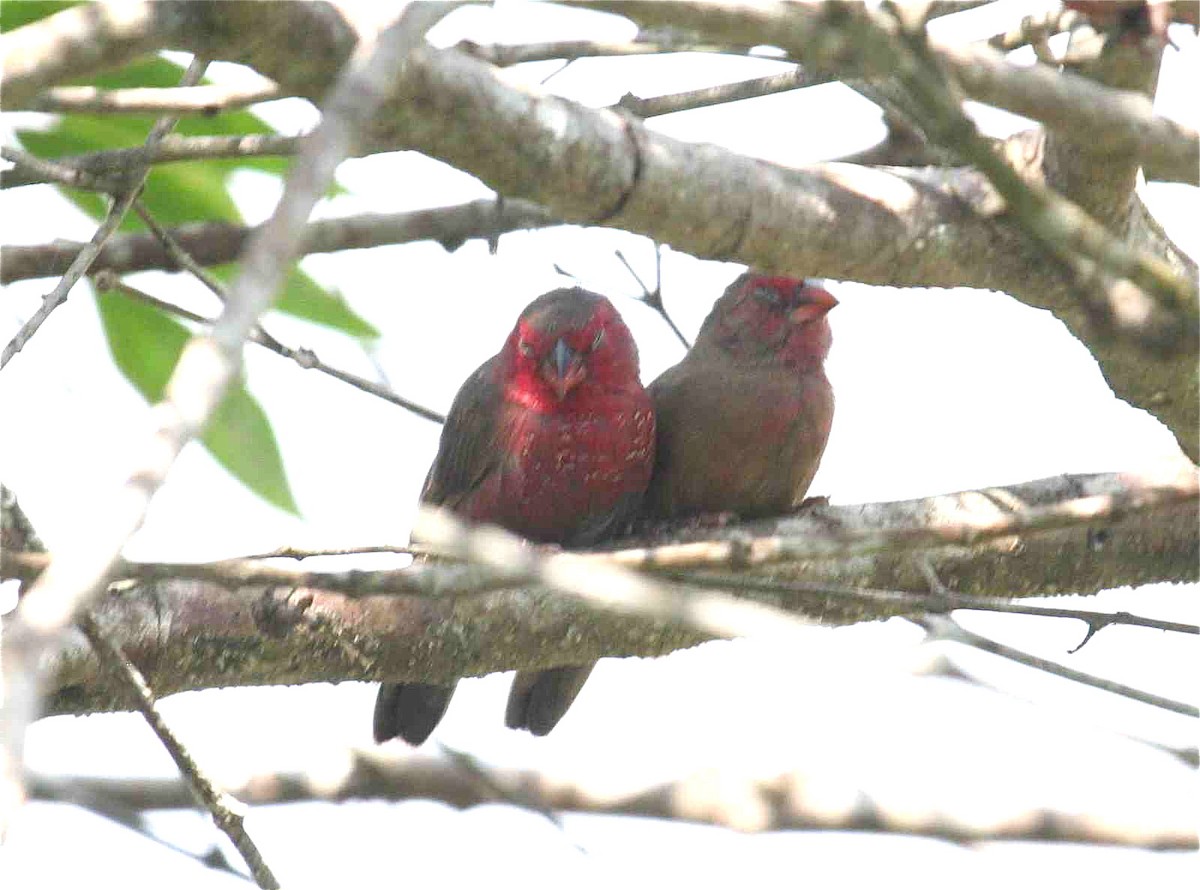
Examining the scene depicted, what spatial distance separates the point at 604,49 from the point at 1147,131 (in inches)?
51.4

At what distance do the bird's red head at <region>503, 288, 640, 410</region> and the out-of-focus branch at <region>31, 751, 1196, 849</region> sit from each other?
127cm

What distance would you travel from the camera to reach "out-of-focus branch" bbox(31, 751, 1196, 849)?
427 centimetres

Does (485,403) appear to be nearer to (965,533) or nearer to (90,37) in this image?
(965,533)

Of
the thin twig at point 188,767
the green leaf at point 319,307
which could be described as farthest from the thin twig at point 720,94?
the green leaf at point 319,307

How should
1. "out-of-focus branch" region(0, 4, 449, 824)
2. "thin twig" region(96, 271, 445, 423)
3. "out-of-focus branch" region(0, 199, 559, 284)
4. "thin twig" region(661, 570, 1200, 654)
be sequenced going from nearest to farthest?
"out-of-focus branch" region(0, 4, 449, 824) → "thin twig" region(661, 570, 1200, 654) → "thin twig" region(96, 271, 445, 423) → "out-of-focus branch" region(0, 199, 559, 284)

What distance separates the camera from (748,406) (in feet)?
16.8

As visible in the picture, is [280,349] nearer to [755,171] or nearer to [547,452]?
[547,452]

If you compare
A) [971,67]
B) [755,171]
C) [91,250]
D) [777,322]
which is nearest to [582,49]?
[755,171]

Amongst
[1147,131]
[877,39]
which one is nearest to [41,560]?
[877,39]

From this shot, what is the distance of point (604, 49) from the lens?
3.52 metres

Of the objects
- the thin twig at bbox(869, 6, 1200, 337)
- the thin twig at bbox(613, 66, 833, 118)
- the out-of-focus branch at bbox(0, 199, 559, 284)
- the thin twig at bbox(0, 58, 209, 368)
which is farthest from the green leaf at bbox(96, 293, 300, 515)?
the thin twig at bbox(869, 6, 1200, 337)

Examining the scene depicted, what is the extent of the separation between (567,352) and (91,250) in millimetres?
2213

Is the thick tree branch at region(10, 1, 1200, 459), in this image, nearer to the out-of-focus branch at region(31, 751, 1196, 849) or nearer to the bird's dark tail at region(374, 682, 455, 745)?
the out-of-focus branch at region(31, 751, 1196, 849)

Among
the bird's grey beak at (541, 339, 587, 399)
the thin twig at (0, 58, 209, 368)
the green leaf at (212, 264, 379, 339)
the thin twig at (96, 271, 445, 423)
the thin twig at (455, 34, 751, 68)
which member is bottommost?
the bird's grey beak at (541, 339, 587, 399)
